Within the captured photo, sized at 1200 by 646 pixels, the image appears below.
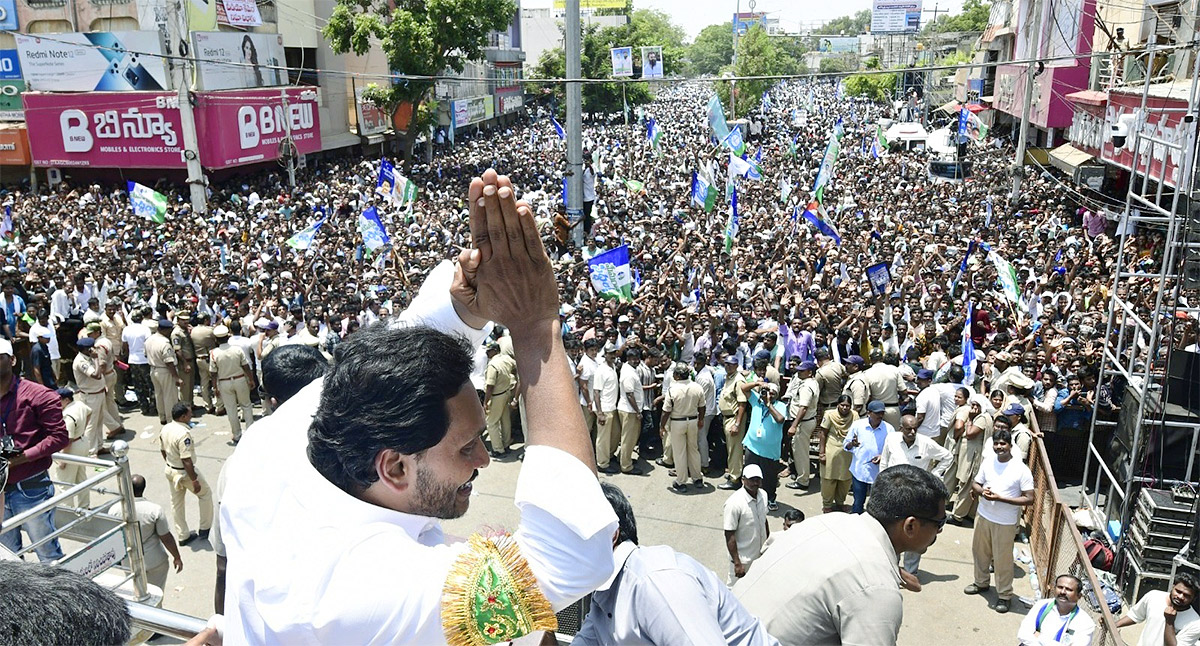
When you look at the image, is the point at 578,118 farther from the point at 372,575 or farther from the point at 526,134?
the point at 526,134

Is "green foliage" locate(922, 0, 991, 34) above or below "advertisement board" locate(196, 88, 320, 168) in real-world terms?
above

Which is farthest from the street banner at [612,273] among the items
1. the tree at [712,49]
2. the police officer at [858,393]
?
the tree at [712,49]

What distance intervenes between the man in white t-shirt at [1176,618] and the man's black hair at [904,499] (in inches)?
118

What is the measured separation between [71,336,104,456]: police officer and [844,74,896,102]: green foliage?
56395 mm

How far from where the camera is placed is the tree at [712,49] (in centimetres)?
14812

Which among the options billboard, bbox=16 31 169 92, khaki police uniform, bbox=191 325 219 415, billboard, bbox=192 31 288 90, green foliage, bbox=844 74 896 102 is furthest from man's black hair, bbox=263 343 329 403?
green foliage, bbox=844 74 896 102

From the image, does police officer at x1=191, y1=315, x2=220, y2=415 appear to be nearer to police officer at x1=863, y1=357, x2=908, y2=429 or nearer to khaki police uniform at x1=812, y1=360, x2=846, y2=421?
khaki police uniform at x1=812, y1=360, x2=846, y2=421

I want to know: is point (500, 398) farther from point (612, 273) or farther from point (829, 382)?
point (829, 382)

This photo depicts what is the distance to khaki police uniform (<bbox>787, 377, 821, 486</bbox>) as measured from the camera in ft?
25.3

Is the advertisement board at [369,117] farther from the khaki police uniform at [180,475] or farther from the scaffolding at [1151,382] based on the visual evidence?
the scaffolding at [1151,382]

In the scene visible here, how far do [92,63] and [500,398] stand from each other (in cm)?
2097

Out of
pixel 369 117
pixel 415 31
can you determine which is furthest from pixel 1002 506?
pixel 369 117

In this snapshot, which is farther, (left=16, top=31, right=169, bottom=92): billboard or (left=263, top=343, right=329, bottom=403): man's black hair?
(left=16, top=31, right=169, bottom=92): billboard

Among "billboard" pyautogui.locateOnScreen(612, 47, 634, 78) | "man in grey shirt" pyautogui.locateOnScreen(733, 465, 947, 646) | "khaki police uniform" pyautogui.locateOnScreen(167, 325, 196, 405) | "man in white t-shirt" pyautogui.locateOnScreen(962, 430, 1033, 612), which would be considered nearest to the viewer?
"man in grey shirt" pyautogui.locateOnScreen(733, 465, 947, 646)
